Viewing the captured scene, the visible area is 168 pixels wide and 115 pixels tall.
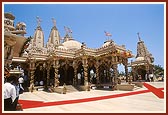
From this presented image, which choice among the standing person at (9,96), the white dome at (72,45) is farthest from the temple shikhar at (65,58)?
the standing person at (9,96)

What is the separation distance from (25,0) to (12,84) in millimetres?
2531

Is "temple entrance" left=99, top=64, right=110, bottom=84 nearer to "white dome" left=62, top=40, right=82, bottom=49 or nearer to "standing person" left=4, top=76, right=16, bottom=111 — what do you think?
"white dome" left=62, top=40, right=82, bottom=49

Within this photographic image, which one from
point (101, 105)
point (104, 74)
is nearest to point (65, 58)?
point (104, 74)

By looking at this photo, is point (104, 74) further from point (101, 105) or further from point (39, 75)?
point (101, 105)

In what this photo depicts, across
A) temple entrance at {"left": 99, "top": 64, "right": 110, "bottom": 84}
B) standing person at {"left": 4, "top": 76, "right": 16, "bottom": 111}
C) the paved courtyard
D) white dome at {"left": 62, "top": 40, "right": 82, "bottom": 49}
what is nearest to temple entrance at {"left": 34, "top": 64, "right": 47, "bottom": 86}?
white dome at {"left": 62, "top": 40, "right": 82, "bottom": 49}

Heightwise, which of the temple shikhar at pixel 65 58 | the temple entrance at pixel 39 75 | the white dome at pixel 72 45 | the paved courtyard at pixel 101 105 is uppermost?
the white dome at pixel 72 45

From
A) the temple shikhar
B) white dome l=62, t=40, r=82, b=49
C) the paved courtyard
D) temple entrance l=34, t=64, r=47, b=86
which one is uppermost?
white dome l=62, t=40, r=82, b=49

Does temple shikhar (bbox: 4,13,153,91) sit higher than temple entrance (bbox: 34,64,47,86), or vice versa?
temple shikhar (bbox: 4,13,153,91)

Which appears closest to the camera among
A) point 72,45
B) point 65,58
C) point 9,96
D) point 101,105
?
point 9,96

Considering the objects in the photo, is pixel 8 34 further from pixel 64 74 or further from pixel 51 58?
pixel 64 74

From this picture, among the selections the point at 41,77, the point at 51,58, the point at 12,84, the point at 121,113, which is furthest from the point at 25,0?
the point at 41,77

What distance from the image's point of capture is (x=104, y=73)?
22.7 m

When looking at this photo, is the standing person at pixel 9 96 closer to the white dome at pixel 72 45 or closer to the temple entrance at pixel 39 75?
the white dome at pixel 72 45

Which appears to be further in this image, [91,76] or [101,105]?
[91,76]
